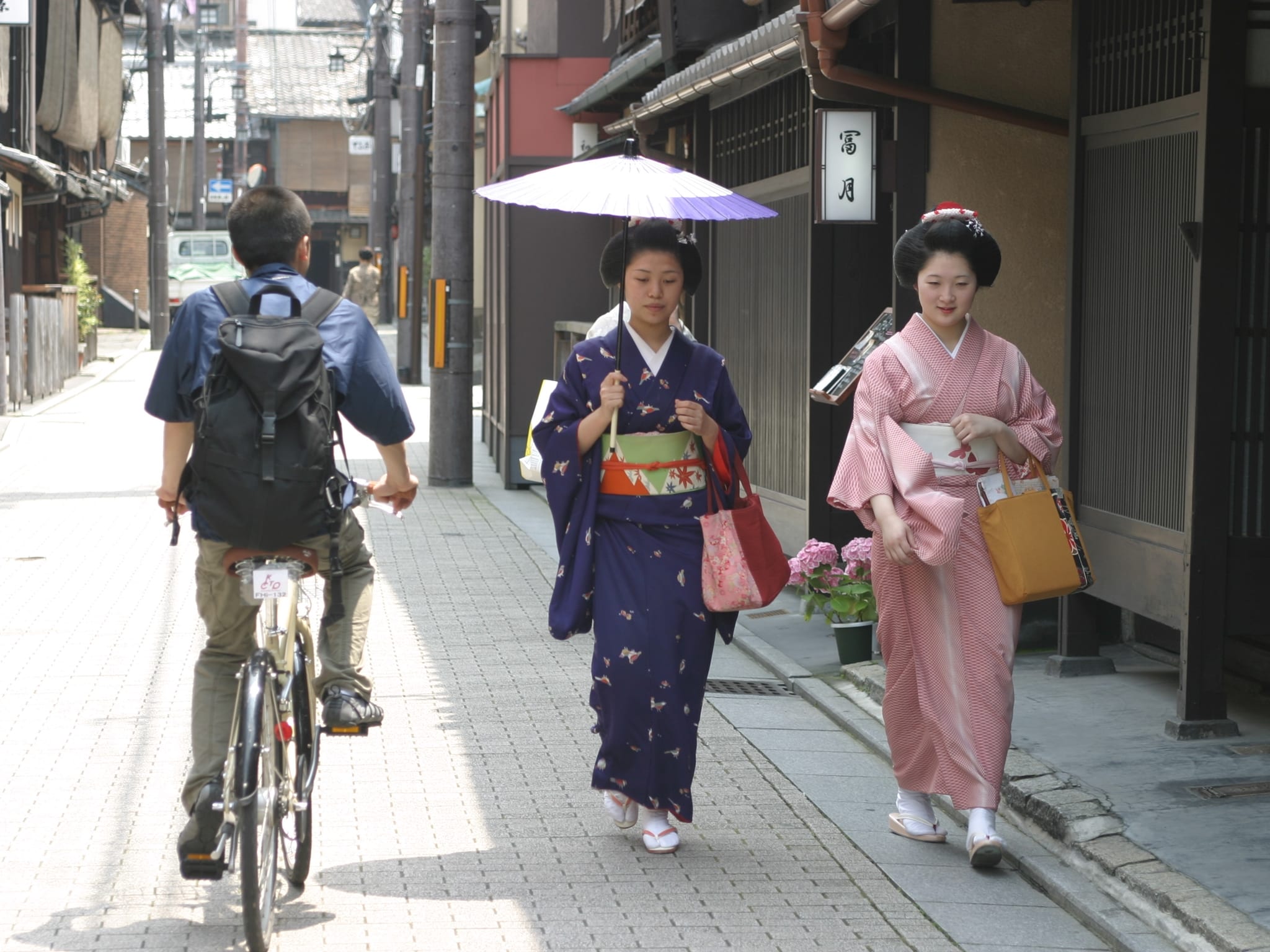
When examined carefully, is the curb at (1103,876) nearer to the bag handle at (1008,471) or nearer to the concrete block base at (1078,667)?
the bag handle at (1008,471)

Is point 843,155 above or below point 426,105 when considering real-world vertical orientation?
below

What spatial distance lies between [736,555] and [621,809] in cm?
91

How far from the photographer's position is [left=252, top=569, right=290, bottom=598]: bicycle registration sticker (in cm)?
432

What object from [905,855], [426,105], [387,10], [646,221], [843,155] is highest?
[387,10]

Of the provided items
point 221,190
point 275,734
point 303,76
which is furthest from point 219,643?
point 303,76

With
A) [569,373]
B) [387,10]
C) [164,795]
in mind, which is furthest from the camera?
[387,10]

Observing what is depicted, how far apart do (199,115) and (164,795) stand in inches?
1674

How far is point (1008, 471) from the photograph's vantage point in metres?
5.32

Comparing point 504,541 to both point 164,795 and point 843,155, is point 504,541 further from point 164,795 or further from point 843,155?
point 164,795

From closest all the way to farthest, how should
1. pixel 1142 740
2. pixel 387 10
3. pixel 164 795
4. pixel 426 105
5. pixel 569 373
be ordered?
pixel 569 373, pixel 164 795, pixel 1142 740, pixel 426 105, pixel 387 10

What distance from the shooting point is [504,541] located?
12.7 m

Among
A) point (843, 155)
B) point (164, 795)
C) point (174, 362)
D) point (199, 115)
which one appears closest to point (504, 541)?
point (843, 155)

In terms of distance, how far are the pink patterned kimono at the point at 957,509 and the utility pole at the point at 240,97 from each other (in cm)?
4846

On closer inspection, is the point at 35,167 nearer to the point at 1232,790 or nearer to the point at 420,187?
the point at 420,187
